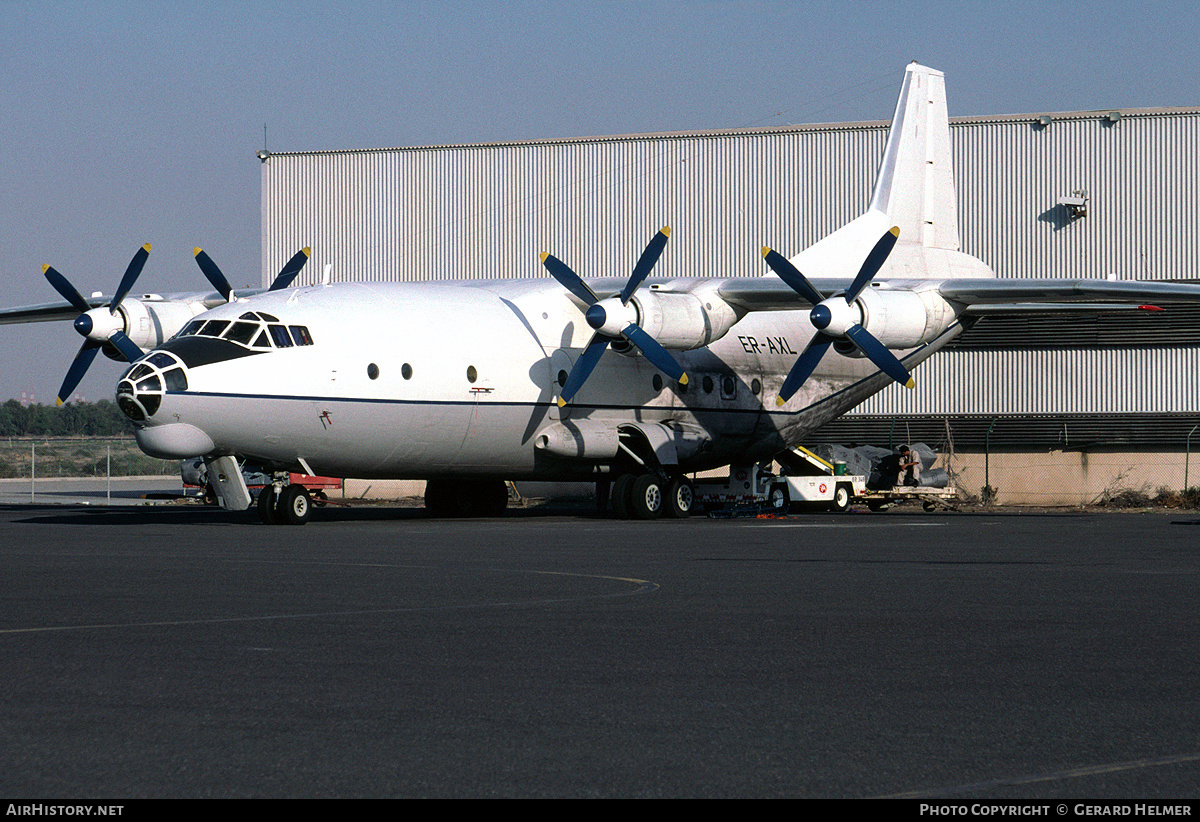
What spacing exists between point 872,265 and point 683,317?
12.8 feet

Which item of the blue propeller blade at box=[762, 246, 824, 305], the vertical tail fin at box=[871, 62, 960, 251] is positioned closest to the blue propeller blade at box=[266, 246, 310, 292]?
the blue propeller blade at box=[762, 246, 824, 305]

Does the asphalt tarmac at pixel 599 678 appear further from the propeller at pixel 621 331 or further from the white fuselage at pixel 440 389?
the propeller at pixel 621 331

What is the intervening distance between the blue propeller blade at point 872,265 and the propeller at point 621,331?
3786 mm

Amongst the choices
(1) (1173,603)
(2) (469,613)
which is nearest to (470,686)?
(2) (469,613)

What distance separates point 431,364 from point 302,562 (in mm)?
9986

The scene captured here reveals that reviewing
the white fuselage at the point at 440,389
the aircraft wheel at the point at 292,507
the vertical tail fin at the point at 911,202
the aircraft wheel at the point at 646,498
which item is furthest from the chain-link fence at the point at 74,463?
the aircraft wheel at the point at 292,507

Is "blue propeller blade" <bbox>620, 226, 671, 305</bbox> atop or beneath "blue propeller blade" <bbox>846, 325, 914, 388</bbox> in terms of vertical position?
atop

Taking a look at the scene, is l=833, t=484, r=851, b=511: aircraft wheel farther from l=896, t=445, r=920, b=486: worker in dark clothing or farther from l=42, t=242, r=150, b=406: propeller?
l=42, t=242, r=150, b=406: propeller

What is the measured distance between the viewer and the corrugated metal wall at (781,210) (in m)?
41.6

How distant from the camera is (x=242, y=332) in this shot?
78.1ft

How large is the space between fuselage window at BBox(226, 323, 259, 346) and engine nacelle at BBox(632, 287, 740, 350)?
7498mm

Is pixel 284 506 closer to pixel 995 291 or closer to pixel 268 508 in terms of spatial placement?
pixel 268 508

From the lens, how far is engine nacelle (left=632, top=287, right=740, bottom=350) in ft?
87.4

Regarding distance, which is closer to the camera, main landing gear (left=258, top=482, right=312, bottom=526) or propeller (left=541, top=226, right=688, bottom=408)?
main landing gear (left=258, top=482, right=312, bottom=526)
